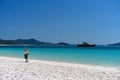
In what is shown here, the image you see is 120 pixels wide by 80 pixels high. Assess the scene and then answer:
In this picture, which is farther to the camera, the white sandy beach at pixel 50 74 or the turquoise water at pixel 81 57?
the turquoise water at pixel 81 57

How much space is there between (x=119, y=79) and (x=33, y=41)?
167227 millimetres

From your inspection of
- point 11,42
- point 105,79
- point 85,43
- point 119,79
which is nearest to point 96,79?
point 105,79

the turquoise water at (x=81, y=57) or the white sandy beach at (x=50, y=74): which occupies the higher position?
the white sandy beach at (x=50, y=74)

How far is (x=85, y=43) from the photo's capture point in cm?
9762

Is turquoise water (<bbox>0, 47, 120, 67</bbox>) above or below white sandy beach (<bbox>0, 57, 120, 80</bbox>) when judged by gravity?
below

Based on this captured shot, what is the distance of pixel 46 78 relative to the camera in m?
7.96

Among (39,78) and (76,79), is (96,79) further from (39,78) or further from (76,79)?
(39,78)

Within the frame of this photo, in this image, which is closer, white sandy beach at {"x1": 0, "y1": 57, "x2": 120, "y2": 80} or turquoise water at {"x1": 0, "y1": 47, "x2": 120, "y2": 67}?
white sandy beach at {"x1": 0, "y1": 57, "x2": 120, "y2": 80}

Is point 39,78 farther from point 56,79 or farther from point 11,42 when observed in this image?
point 11,42

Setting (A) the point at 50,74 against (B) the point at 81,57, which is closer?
(A) the point at 50,74

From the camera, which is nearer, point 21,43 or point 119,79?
point 119,79

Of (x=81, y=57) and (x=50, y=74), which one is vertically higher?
(x=50, y=74)

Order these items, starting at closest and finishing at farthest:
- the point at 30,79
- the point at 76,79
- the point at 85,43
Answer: the point at 30,79 → the point at 76,79 → the point at 85,43

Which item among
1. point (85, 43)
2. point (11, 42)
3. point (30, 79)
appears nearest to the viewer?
point (30, 79)
